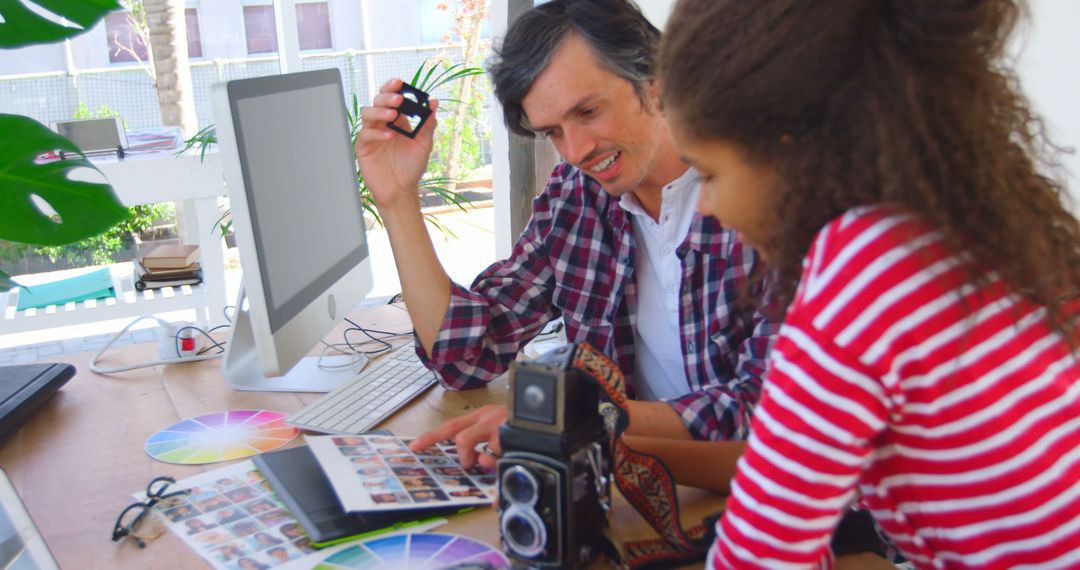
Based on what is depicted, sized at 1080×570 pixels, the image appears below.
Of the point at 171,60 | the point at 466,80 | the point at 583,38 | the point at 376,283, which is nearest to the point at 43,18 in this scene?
the point at 583,38

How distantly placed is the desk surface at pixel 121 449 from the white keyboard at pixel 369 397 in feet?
0.09

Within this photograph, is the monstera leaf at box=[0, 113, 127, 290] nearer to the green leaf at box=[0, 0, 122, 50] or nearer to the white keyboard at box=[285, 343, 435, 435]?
the green leaf at box=[0, 0, 122, 50]

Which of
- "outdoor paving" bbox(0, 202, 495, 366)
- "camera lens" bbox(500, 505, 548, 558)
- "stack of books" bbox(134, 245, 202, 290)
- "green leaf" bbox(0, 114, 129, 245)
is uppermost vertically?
"green leaf" bbox(0, 114, 129, 245)

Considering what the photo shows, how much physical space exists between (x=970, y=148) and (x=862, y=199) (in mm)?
85

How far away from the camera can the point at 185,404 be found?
1.47m

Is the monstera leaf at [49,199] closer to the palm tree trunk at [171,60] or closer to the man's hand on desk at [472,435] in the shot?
the man's hand on desk at [472,435]

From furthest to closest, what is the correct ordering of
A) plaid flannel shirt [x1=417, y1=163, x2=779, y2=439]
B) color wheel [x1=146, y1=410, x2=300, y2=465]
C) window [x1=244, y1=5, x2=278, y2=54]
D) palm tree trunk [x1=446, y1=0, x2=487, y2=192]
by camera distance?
1. window [x1=244, y1=5, x2=278, y2=54]
2. palm tree trunk [x1=446, y1=0, x2=487, y2=192]
3. plaid flannel shirt [x1=417, y1=163, x2=779, y2=439]
4. color wheel [x1=146, y1=410, x2=300, y2=465]

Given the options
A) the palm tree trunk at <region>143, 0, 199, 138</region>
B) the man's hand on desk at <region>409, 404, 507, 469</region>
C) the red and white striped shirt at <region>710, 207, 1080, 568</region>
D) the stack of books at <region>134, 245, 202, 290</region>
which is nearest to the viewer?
the red and white striped shirt at <region>710, 207, 1080, 568</region>

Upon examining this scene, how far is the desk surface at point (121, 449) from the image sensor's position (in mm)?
1013

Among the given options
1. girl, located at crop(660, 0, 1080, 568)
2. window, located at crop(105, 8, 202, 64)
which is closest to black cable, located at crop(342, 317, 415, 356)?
girl, located at crop(660, 0, 1080, 568)

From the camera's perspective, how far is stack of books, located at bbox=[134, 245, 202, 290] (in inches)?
129

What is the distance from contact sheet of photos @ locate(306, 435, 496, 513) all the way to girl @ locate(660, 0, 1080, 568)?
0.40m

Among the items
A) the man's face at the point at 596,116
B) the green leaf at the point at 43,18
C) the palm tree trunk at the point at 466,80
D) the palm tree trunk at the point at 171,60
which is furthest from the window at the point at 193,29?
the green leaf at the point at 43,18

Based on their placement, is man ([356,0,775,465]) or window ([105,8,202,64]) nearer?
man ([356,0,775,465])
